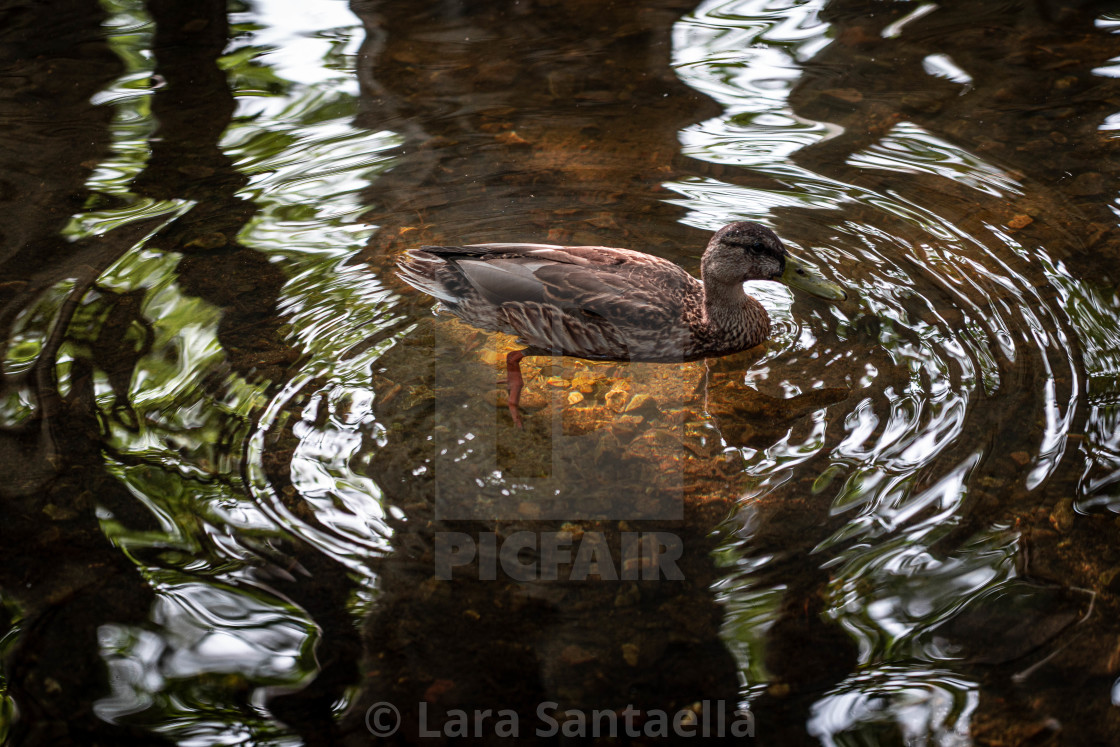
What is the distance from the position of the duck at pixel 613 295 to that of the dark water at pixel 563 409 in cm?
15

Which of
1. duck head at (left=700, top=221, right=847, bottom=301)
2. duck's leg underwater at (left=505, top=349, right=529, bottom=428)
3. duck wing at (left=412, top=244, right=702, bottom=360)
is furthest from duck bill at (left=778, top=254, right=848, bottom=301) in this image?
duck's leg underwater at (left=505, top=349, right=529, bottom=428)

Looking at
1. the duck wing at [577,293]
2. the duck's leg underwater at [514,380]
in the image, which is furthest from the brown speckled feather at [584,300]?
the duck's leg underwater at [514,380]

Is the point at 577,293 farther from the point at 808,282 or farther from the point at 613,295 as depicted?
the point at 808,282

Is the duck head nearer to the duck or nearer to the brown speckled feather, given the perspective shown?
the duck

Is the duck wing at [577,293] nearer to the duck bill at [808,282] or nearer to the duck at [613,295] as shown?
the duck at [613,295]

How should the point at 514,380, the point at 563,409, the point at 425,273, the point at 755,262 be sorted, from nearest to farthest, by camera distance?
the point at 563,409 → the point at 514,380 → the point at 755,262 → the point at 425,273

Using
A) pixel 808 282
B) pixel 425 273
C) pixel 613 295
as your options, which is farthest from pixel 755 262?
pixel 425 273

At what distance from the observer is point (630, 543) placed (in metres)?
3.68

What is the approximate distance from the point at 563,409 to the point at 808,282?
4.82 feet

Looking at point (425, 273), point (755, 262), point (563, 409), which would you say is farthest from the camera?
point (425, 273)

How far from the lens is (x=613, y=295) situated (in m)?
4.65

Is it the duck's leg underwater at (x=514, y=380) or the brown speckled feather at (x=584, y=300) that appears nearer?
the duck's leg underwater at (x=514, y=380)

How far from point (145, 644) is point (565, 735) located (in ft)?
5.35

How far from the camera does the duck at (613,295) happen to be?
466 centimetres
